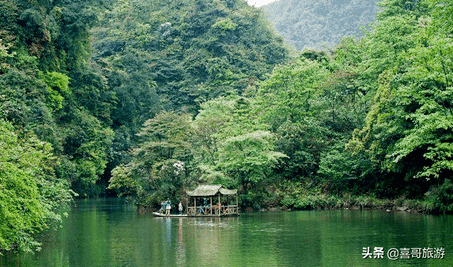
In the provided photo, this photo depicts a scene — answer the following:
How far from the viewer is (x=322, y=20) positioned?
117 m

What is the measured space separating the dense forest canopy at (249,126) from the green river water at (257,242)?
81.1 inches

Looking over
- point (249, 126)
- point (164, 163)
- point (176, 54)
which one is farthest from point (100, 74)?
point (249, 126)

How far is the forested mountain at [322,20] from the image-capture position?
11106 cm

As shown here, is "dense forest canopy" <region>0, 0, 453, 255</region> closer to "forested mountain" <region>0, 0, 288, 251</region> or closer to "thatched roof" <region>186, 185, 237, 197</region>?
"forested mountain" <region>0, 0, 288, 251</region>

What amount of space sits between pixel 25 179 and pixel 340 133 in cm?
2950

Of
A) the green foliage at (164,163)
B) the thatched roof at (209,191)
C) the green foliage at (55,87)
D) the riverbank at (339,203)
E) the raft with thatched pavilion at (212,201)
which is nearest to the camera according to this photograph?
the thatched roof at (209,191)

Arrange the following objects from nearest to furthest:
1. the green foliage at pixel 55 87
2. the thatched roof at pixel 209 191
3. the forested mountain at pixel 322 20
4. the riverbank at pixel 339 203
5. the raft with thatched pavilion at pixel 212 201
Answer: the thatched roof at pixel 209 191, the raft with thatched pavilion at pixel 212 201, the riverbank at pixel 339 203, the green foliage at pixel 55 87, the forested mountain at pixel 322 20

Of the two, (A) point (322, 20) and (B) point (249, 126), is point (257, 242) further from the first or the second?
(A) point (322, 20)

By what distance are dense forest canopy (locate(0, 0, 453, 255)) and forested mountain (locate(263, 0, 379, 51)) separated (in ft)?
176

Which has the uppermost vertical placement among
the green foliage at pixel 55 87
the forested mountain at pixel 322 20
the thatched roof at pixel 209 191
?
the forested mountain at pixel 322 20

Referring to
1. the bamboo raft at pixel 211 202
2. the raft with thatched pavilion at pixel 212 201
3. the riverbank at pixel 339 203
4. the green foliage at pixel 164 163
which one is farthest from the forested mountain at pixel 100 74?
the riverbank at pixel 339 203

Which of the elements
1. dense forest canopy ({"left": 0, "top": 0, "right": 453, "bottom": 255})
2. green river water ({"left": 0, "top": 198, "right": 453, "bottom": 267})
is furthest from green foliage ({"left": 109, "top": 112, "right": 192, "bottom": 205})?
green river water ({"left": 0, "top": 198, "right": 453, "bottom": 267})

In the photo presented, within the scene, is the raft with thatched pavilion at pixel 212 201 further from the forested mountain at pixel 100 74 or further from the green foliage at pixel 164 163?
the forested mountain at pixel 100 74

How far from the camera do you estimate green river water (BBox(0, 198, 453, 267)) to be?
18.9 metres
